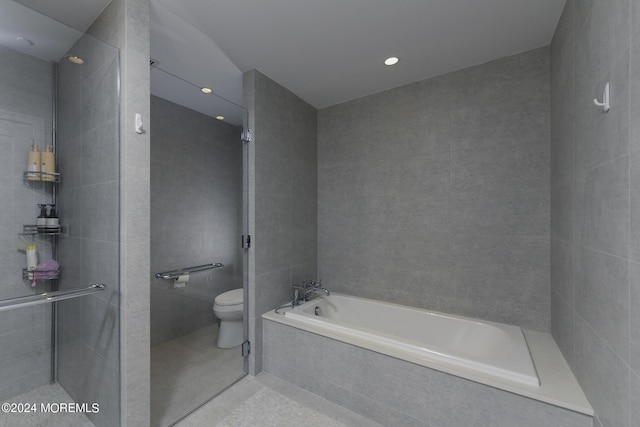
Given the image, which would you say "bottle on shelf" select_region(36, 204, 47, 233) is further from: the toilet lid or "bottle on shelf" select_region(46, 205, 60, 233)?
the toilet lid

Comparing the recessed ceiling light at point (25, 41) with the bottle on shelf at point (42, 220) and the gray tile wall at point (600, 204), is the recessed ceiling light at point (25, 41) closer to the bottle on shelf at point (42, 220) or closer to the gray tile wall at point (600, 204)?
the bottle on shelf at point (42, 220)

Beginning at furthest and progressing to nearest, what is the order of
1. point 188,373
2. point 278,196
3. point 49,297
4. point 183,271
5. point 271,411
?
point 278,196
point 188,373
point 183,271
point 271,411
point 49,297

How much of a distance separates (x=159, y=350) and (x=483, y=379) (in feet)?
6.68

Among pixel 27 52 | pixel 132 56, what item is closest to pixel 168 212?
pixel 132 56

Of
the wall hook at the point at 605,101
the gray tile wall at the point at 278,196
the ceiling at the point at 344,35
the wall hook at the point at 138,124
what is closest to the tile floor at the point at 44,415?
the gray tile wall at the point at 278,196

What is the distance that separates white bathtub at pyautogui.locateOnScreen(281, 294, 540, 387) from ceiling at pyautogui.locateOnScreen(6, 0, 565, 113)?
2005 mm

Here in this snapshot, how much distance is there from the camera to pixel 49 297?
132 cm

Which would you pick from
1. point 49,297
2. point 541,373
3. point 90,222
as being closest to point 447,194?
point 541,373

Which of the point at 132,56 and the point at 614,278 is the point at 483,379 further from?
the point at 132,56

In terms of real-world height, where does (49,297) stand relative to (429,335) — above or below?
above

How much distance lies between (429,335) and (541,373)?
2.78 ft

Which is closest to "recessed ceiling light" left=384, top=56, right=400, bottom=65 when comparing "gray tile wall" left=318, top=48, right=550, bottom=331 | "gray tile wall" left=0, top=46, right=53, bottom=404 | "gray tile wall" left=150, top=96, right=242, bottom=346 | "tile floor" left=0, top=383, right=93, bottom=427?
"gray tile wall" left=318, top=48, right=550, bottom=331

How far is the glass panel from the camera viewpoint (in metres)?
1.73

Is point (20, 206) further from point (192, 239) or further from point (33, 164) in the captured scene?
point (192, 239)
